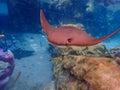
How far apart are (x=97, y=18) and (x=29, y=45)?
22.2ft

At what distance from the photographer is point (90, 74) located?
13.3 ft

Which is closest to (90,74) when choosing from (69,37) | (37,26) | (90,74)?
(90,74)

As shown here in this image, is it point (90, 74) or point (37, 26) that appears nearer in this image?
point (90, 74)

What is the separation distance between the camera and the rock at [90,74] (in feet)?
12.4

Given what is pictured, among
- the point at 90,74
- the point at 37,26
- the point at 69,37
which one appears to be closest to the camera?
the point at 69,37

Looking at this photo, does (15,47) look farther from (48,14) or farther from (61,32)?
(61,32)

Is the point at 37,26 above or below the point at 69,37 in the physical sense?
above

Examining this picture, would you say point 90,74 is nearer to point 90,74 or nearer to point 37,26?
point 90,74

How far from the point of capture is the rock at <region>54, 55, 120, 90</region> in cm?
377

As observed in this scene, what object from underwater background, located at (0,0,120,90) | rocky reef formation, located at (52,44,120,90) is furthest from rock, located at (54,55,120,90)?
underwater background, located at (0,0,120,90)

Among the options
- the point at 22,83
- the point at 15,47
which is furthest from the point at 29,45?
the point at 22,83

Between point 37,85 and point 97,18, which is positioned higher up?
point 97,18

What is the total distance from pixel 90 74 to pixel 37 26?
10592mm

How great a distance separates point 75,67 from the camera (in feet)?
15.3
